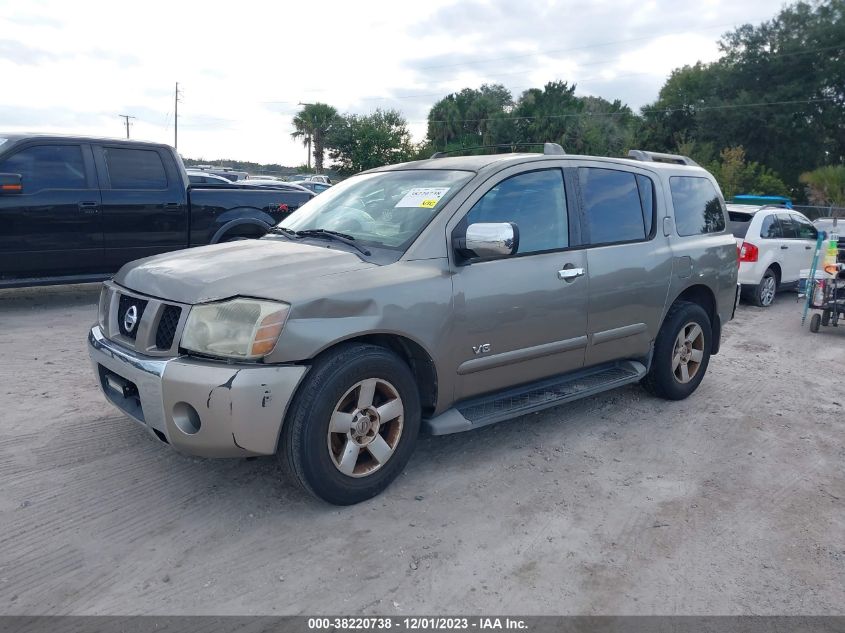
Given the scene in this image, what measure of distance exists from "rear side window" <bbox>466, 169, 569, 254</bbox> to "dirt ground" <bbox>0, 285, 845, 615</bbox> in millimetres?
1348

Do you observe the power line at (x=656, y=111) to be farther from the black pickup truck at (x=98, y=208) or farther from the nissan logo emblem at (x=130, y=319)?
the nissan logo emblem at (x=130, y=319)

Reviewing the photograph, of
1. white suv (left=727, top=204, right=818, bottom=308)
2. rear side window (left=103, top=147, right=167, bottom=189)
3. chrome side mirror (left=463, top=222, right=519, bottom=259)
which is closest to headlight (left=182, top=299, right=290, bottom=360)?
chrome side mirror (left=463, top=222, right=519, bottom=259)

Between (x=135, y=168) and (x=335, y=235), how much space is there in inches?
203

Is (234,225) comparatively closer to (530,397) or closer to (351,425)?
(530,397)

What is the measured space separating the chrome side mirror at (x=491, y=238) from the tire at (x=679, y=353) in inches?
82.5

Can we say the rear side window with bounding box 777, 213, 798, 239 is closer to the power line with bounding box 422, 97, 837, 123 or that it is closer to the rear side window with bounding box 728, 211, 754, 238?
the rear side window with bounding box 728, 211, 754, 238

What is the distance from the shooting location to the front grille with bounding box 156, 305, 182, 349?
3350 mm

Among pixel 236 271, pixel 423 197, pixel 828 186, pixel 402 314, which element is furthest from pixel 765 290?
pixel 828 186

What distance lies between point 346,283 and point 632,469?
2.16 metres

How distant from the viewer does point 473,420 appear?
12.9ft

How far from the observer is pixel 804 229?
38.7ft

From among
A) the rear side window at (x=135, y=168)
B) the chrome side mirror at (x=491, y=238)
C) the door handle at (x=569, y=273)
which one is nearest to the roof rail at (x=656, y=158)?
the door handle at (x=569, y=273)

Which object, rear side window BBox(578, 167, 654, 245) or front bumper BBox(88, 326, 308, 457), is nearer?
front bumper BBox(88, 326, 308, 457)

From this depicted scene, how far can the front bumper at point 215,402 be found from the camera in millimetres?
3102
